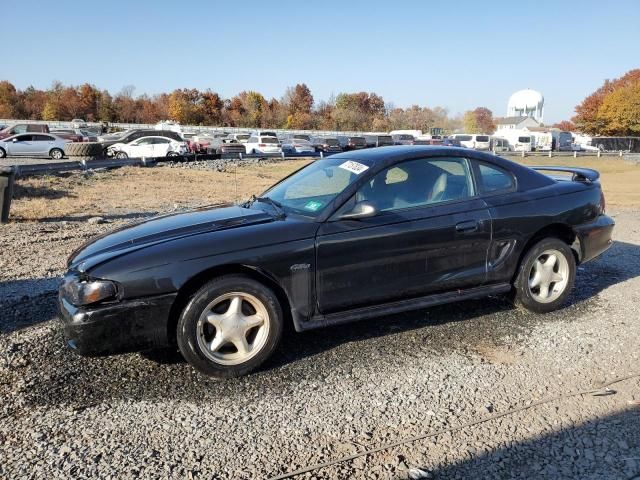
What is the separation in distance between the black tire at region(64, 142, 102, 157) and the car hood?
23261mm

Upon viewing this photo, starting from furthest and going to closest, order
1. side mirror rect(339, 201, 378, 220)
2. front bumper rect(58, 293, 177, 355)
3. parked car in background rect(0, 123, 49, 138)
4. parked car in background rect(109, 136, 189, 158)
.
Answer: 1. parked car in background rect(0, 123, 49, 138)
2. parked car in background rect(109, 136, 189, 158)
3. side mirror rect(339, 201, 378, 220)
4. front bumper rect(58, 293, 177, 355)

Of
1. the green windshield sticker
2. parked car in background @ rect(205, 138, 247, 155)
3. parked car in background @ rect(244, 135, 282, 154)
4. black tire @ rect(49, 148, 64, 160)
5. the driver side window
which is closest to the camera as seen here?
the green windshield sticker

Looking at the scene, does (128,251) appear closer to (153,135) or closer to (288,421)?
(288,421)

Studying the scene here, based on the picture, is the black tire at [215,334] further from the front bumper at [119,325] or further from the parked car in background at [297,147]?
the parked car in background at [297,147]

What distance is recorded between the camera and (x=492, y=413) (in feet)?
10.3

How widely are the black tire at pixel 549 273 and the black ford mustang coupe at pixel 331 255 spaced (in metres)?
0.01

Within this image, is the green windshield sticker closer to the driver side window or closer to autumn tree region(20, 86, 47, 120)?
the driver side window

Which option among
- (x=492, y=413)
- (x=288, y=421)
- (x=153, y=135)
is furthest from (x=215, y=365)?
(x=153, y=135)

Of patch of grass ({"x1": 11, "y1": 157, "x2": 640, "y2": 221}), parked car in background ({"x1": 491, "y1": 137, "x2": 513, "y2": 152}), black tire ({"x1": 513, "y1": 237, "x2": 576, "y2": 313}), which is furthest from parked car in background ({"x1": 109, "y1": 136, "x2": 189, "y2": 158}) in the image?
parked car in background ({"x1": 491, "y1": 137, "x2": 513, "y2": 152})

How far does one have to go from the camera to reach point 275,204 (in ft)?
14.5

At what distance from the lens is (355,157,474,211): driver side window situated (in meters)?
4.14

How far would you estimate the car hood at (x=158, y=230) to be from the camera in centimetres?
358

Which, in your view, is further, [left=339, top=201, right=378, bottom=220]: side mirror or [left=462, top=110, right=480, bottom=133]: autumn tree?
[left=462, top=110, right=480, bottom=133]: autumn tree

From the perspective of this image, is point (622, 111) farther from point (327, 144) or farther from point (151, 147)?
point (151, 147)
